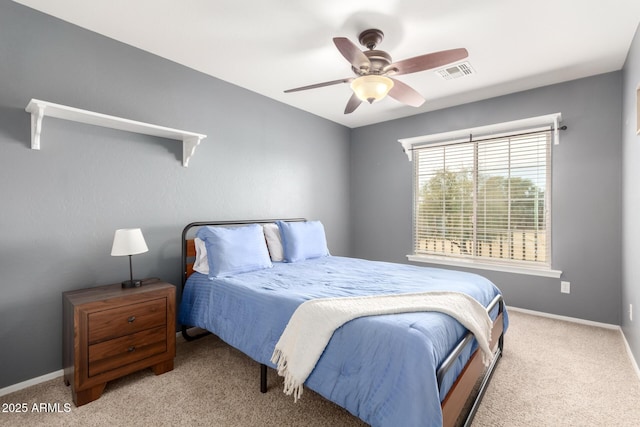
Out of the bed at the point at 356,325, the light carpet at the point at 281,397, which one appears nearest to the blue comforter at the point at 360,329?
the bed at the point at 356,325

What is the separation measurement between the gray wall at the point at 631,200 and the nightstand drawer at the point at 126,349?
11.7ft

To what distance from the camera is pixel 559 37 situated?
246 cm

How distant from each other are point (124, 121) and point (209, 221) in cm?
119

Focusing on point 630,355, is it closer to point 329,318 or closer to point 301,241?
point 329,318

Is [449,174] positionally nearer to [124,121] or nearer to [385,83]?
[385,83]

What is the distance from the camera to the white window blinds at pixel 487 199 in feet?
11.6

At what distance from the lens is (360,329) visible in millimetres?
1548

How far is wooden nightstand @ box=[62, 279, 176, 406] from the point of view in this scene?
1.92 meters

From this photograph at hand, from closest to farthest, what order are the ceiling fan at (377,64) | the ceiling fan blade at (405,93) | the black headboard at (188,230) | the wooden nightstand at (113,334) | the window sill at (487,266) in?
the wooden nightstand at (113,334)
the ceiling fan at (377,64)
the ceiling fan blade at (405,93)
the black headboard at (188,230)
the window sill at (487,266)

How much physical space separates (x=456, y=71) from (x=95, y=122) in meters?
3.22

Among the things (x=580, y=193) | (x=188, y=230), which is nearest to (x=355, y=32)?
(x=188, y=230)

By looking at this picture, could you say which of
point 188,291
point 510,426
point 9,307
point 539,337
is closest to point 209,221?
point 188,291

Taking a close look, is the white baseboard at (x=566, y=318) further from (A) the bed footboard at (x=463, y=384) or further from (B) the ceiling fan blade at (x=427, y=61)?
(B) the ceiling fan blade at (x=427, y=61)

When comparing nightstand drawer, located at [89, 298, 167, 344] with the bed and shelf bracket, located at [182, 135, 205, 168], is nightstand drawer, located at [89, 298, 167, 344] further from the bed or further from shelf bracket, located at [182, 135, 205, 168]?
shelf bracket, located at [182, 135, 205, 168]
